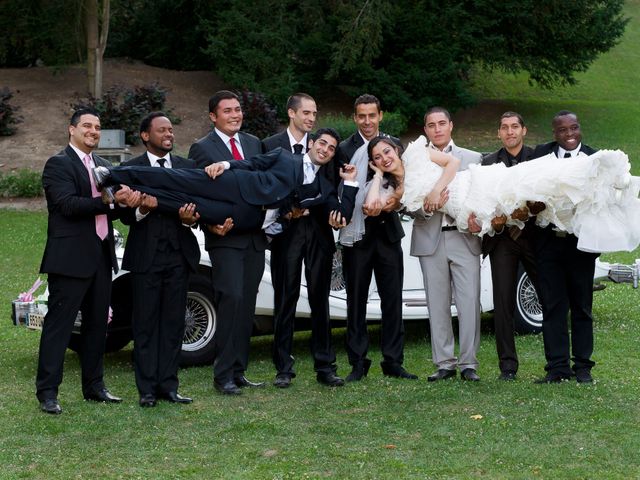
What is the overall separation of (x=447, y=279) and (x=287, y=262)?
130 centimetres

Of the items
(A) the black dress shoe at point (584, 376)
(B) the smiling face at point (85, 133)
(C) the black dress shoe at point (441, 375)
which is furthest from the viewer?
(C) the black dress shoe at point (441, 375)

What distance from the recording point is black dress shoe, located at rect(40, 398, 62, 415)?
7.62 m

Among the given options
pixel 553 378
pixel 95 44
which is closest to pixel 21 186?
pixel 95 44

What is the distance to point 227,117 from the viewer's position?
839 cm

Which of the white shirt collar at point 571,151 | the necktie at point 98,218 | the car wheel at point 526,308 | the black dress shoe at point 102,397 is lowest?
the black dress shoe at point 102,397

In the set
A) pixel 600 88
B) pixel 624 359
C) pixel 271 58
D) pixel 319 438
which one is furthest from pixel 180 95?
pixel 319 438

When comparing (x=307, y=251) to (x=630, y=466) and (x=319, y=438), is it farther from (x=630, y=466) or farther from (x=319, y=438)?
(x=630, y=466)

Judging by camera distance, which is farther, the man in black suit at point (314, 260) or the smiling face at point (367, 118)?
the smiling face at point (367, 118)

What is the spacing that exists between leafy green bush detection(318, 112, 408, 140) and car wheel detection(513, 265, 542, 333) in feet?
50.6

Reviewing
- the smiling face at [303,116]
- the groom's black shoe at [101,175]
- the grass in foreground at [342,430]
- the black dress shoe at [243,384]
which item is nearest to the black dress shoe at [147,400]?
the grass in foreground at [342,430]

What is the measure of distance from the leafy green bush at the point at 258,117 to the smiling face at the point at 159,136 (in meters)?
17.8

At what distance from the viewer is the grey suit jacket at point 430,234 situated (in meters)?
8.52

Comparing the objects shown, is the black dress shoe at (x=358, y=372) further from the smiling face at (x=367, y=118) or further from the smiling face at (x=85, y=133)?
the smiling face at (x=85, y=133)

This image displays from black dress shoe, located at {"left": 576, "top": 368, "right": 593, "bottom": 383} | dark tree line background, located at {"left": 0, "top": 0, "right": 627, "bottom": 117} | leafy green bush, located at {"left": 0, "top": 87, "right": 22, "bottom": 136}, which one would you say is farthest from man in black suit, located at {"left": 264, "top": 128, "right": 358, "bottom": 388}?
dark tree line background, located at {"left": 0, "top": 0, "right": 627, "bottom": 117}
